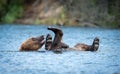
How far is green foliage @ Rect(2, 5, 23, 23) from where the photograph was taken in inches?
2908

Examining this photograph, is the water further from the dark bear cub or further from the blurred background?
the blurred background

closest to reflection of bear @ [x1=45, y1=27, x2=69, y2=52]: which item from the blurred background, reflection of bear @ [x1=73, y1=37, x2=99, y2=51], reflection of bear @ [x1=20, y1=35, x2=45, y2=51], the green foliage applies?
reflection of bear @ [x1=20, y1=35, x2=45, y2=51]

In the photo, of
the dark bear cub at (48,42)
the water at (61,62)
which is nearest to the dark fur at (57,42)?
the dark bear cub at (48,42)

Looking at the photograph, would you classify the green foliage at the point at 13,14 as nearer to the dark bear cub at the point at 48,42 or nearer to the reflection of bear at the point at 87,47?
the reflection of bear at the point at 87,47

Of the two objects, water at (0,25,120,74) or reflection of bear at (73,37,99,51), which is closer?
water at (0,25,120,74)

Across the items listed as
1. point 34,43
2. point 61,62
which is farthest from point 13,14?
point 61,62

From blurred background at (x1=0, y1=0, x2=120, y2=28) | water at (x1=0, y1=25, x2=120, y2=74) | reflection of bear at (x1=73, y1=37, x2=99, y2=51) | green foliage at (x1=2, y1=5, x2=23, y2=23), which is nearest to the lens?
water at (x1=0, y1=25, x2=120, y2=74)

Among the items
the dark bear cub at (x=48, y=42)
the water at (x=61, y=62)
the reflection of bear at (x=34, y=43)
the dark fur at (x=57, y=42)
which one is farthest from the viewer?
the reflection of bear at (x=34, y=43)

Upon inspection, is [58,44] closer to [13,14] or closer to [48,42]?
[48,42]

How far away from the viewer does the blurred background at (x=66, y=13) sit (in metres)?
62.1

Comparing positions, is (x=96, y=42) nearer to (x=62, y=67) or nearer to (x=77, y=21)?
(x=62, y=67)

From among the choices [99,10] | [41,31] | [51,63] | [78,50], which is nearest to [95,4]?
[99,10]

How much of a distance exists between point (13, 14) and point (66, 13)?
1255cm

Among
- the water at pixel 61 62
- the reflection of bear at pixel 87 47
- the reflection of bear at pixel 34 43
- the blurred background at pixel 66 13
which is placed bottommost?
the water at pixel 61 62
